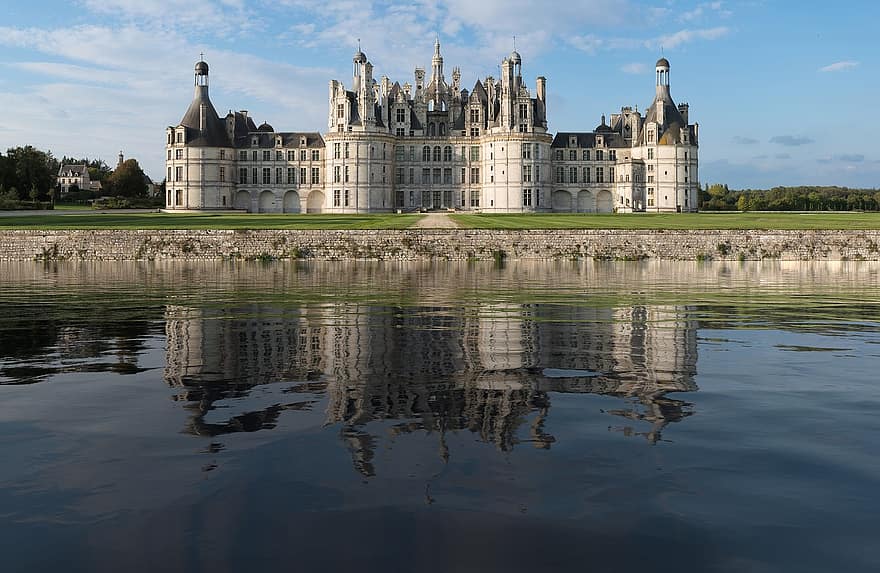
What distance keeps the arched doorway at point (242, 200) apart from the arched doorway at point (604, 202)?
147 ft

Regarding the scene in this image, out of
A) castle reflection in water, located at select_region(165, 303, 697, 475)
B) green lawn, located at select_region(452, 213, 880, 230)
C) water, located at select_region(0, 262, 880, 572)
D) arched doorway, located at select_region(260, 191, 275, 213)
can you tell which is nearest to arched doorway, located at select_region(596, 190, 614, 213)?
green lawn, located at select_region(452, 213, 880, 230)

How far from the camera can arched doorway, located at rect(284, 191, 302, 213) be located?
11038 cm

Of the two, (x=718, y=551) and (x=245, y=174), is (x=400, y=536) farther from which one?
(x=245, y=174)

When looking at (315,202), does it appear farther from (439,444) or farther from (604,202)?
(439,444)

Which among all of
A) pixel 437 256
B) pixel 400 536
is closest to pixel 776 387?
pixel 400 536

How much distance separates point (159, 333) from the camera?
1733 cm

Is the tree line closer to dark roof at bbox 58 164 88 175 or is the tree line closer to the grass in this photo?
the grass

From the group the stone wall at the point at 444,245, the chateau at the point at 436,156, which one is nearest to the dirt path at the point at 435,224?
the stone wall at the point at 444,245

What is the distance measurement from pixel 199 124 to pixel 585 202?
162 ft

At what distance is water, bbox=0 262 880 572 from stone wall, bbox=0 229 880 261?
28.2 metres

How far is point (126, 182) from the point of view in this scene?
416ft

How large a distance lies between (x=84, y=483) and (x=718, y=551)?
5.36 metres

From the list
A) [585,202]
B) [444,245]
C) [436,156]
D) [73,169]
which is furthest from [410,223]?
[73,169]

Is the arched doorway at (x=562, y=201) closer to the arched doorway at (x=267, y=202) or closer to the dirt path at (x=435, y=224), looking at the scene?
the arched doorway at (x=267, y=202)
